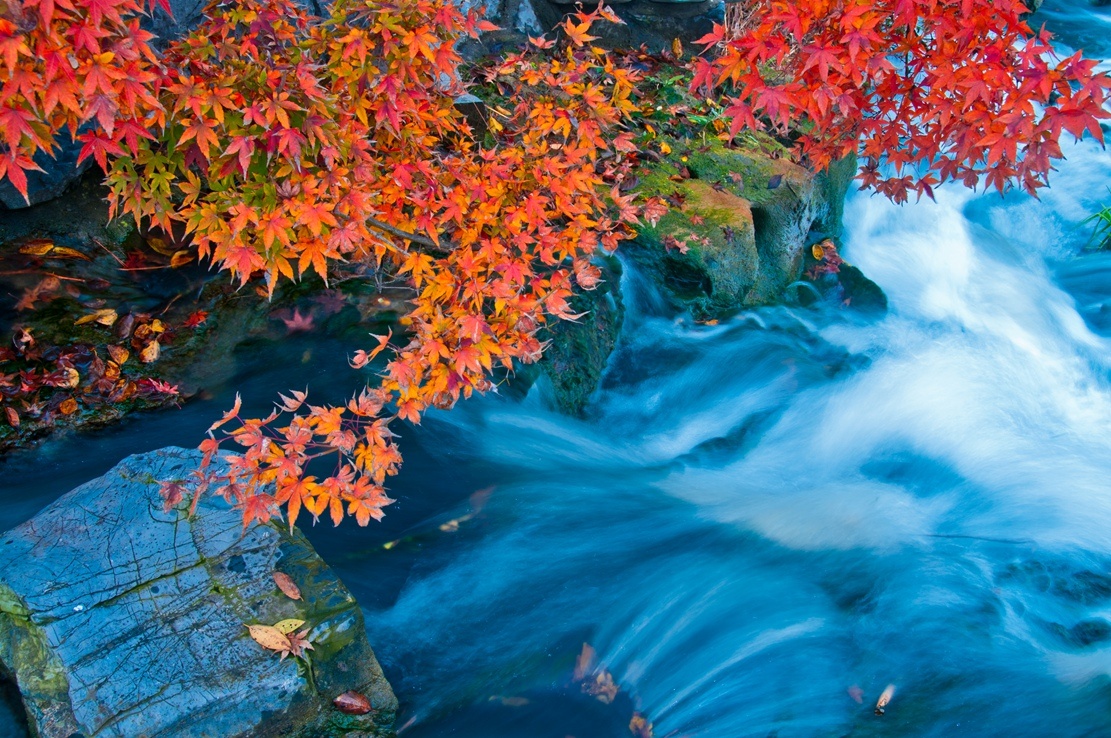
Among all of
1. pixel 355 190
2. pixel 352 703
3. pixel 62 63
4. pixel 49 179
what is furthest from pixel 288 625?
pixel 49 179

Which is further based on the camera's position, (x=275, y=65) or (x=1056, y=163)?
(x=1056, y=163)

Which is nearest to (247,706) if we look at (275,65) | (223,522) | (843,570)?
(223,522)

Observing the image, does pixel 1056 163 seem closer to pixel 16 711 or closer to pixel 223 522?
pixel 223 522

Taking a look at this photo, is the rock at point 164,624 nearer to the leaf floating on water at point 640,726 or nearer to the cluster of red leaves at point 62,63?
the leaf floating on water at point 640,726

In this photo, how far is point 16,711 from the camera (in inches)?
99.8

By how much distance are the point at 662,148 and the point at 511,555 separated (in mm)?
3115

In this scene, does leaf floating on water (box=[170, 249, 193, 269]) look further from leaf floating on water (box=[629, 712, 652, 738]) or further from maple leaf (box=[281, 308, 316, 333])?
leaf floating on water (box=[629, 712, 652, 738])

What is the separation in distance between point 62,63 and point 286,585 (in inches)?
71.6

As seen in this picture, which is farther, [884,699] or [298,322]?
[298,322]

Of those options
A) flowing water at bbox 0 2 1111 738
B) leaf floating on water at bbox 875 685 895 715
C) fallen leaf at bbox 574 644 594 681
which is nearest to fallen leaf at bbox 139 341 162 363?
flowing water at bbox 0 2 1111 738

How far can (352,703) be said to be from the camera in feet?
8.91

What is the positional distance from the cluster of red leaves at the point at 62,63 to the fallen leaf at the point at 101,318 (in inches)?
75.1

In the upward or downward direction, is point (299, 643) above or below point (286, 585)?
below

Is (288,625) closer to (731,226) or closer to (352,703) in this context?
(352,703)
